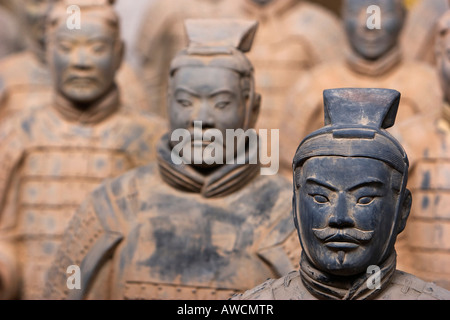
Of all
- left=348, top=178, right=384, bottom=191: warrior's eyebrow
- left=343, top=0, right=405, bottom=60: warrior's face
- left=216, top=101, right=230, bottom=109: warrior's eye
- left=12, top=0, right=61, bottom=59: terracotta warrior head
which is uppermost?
left=12, top=0, right=61, bottom=59: terracotta warrior head

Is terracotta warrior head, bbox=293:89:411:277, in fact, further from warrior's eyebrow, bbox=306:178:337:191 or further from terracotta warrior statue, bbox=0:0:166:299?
terracotta warrior statue, bbox=0:0:166:299

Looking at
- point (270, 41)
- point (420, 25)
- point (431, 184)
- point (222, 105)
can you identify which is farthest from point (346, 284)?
point (420, 25)

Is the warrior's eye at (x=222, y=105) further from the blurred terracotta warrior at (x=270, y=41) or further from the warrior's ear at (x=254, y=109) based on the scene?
the blurred terracotta warrior at (x=270, y=41)

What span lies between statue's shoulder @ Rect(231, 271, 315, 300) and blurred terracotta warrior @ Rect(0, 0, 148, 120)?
4.10 m

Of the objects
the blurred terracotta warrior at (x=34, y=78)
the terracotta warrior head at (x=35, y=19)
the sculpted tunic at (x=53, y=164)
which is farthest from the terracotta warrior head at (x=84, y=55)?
the terracotta warrior head at (x=35, y=19)

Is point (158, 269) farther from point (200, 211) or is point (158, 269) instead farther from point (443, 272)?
point (443, 272)

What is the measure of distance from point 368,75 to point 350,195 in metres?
3.92

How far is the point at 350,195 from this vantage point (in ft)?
16.8

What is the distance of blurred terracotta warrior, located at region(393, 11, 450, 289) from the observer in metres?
7.77

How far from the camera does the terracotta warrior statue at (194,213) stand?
6.29 m

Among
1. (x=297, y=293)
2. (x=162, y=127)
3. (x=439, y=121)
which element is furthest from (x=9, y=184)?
(x=297, y=293)

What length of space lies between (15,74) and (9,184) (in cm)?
182

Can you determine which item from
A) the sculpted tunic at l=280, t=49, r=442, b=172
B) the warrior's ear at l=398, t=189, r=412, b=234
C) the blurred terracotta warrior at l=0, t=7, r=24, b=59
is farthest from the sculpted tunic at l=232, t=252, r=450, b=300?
the blurred terracotta warrior at l=0, t=7, r=24, b=59

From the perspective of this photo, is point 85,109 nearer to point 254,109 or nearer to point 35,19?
point 254,109
